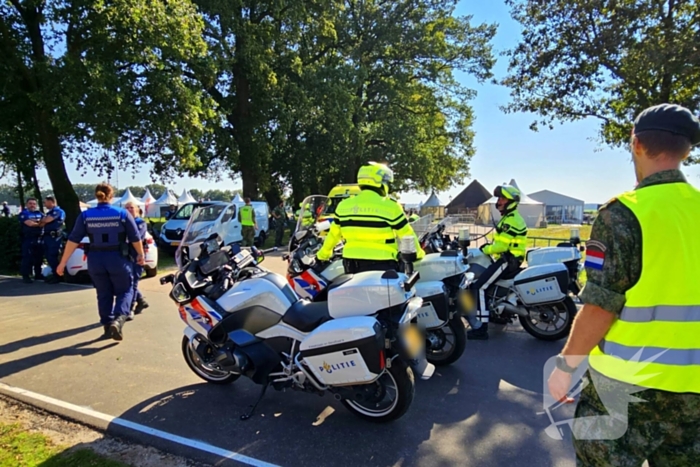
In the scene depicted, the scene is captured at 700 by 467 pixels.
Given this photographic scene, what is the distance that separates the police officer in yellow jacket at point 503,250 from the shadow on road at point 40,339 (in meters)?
5.37

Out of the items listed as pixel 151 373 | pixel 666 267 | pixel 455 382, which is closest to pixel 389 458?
pixel 455 382

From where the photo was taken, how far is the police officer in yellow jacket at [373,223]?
4141mm

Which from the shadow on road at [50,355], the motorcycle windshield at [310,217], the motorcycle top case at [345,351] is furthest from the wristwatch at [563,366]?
the shadow on road at [50,355]

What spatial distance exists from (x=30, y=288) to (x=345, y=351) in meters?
8.72

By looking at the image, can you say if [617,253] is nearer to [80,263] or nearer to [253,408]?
[253,408]

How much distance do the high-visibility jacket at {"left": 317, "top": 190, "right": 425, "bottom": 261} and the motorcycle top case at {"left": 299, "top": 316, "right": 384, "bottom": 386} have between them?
1340 millimetres

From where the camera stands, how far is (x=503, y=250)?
17.1ft

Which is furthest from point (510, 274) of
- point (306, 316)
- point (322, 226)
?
point (306, 316)

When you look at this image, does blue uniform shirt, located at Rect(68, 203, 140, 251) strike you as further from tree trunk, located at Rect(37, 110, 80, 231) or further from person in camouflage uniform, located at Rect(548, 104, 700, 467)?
tree trunk, located at Rect(37, 110, 80, 231)

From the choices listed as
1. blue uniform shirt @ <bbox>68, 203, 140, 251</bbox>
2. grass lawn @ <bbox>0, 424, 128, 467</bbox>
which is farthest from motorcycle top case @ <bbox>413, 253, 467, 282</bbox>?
blue uniform shirt @ <bbox>68, 203, 140, 251</bbox>

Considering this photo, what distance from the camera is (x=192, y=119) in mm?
12742

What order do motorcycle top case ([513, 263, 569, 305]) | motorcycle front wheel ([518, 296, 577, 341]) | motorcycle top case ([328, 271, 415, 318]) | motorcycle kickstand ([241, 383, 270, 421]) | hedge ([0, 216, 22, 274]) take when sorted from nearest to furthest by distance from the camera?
motorcycle top case ([328, 271, 415, 318]) → motorcycle kickstand ([241, 383, 270, 421]) → motorcycle top case ([513, 263, 569, 305]) → motorcycle front wheel ([518, 296, 577, 341]) → hedge ([0, 216, 22, 274])

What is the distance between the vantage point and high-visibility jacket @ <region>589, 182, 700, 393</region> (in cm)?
146

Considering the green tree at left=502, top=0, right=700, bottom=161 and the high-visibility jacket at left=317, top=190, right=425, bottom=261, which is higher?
the green tree at left=502, top=0, right=700, bottom=161
